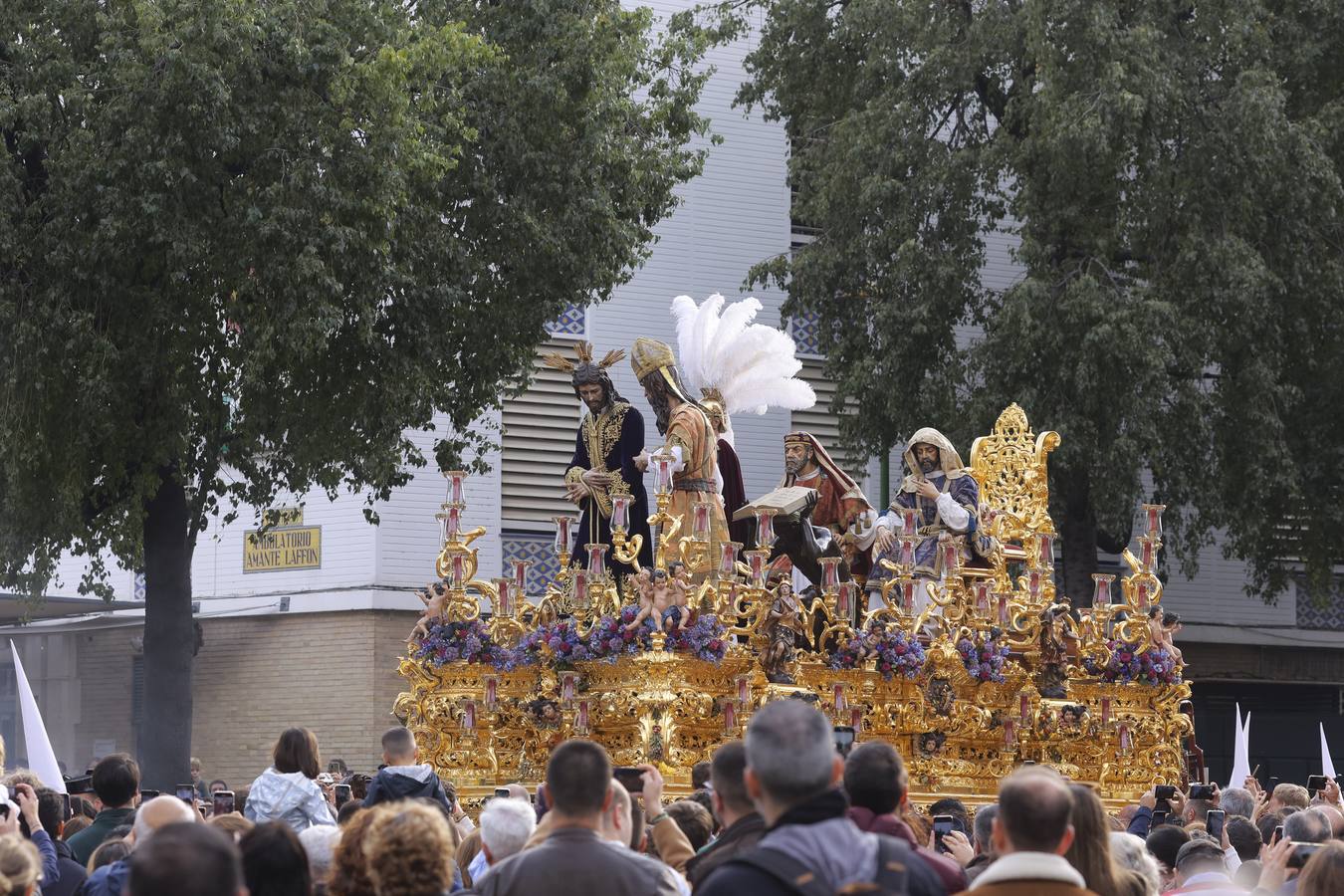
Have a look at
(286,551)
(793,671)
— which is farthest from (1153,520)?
(286,551)

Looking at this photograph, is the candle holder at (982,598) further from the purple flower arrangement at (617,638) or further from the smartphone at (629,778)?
the smartphone at (629,778)

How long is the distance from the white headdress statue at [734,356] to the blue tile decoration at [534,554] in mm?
10319

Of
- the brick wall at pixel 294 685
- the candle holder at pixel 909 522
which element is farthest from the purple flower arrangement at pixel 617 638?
the brick wall at pixel 294 685

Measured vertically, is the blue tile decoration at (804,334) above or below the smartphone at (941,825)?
above

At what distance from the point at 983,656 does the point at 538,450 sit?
11802 mm

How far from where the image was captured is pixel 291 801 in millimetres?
9977

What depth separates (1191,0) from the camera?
2497 cm

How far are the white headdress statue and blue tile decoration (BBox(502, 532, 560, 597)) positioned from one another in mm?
10319

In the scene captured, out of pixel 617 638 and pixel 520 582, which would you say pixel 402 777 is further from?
pixel 520 582

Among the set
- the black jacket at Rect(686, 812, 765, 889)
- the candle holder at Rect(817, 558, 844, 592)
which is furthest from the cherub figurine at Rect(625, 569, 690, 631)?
the black jacket at Rect(686, 812, 765, 889)

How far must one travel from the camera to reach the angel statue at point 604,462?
634 inches

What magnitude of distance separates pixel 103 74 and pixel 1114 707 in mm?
10441

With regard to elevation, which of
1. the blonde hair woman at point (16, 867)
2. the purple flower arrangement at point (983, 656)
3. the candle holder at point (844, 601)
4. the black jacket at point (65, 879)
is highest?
the candle holder at point (844, 601)

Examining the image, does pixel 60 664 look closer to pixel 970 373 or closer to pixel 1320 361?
pixel 970 373
